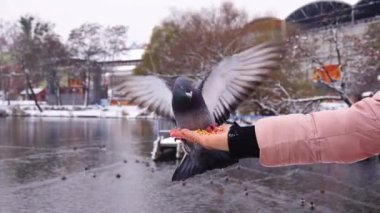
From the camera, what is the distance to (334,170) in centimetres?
1138

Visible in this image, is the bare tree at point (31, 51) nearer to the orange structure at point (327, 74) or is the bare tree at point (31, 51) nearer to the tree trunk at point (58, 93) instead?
the tree trunk at point (58, 93)

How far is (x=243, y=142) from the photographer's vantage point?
3.74 ft

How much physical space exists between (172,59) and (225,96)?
2641 centimetres

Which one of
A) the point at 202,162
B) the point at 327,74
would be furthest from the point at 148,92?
the point at 327,74

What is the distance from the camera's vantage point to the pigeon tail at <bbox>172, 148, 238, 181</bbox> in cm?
131

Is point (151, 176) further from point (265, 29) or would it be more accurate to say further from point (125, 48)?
point (125, 48)

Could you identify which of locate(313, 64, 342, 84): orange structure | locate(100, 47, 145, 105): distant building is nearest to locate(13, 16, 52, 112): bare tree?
locate(100, 47, 145, 105): distant building

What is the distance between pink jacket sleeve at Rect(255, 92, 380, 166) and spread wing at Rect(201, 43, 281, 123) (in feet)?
4.61

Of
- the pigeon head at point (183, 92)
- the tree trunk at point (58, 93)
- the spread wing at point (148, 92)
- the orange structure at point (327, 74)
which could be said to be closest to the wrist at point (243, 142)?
the pigeon head at point (183, 92)

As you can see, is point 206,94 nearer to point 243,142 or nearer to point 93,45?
point 243,142

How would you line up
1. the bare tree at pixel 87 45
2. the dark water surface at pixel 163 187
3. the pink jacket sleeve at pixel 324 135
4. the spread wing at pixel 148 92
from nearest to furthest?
the pink jacket sleeve at pixel 324 135, the spread wing at pixel 148 92, the dark water surface at pixel 163 187, the bare tree at pixel 87 45

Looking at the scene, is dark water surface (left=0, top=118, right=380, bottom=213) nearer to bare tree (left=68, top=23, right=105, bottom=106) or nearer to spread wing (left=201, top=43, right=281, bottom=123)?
spread wing (left=201, top=43, right=281, bottom=123)

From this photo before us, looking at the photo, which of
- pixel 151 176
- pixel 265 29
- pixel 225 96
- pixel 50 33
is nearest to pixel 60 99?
pixel 50 33

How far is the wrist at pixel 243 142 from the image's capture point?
1.12 m
